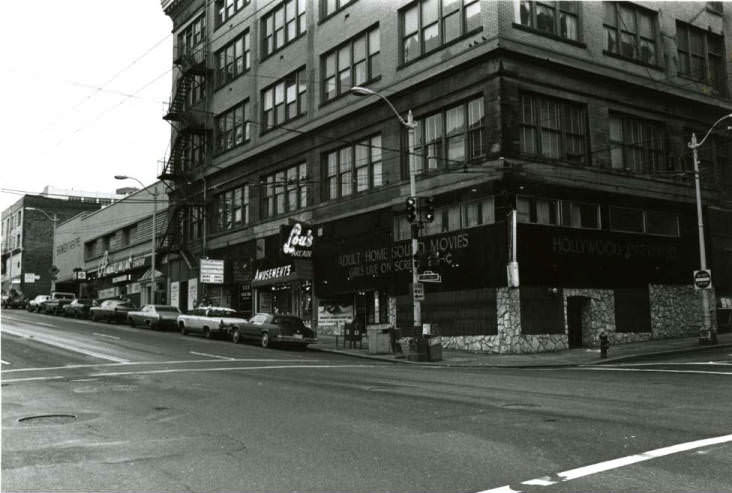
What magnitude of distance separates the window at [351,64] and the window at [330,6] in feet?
7.37

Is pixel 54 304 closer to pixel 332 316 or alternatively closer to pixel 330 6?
pixel 332 316

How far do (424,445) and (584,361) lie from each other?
54.5 feet

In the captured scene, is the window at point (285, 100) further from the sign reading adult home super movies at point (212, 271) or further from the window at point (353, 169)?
the sign reading adult home super movies at point (212, 271)

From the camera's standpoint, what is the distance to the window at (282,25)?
39375mm

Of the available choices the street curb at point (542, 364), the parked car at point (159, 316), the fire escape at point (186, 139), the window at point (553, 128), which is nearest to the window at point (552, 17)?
the window at point (553, 128)

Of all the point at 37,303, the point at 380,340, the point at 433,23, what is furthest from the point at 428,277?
the point at 37,303

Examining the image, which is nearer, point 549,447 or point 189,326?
point 549,447

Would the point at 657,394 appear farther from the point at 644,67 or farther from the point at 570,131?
the point at 644,67

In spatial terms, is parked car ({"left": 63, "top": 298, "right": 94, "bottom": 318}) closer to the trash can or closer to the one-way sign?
the trash can

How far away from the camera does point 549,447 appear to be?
305 inches

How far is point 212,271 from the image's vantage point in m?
42.8

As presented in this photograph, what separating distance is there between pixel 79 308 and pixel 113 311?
278 inches

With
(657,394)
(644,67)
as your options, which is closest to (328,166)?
(644,67)

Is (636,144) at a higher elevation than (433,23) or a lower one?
lower
